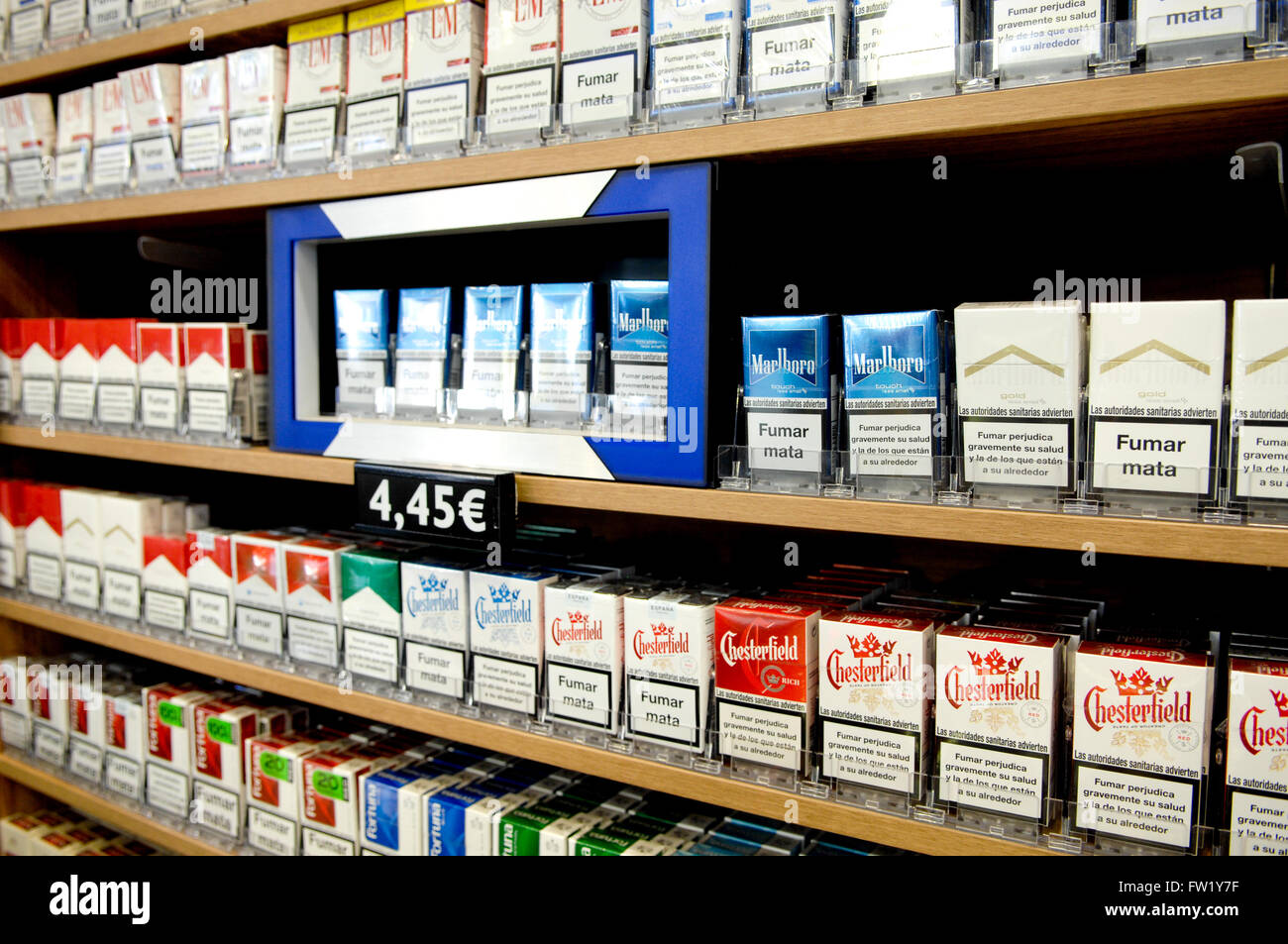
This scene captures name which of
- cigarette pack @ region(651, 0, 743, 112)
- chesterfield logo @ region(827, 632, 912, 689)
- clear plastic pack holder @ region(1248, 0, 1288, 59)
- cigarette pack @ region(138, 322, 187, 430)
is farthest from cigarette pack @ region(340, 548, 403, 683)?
clear plastic pack holder @ region(1248, 0, 1288, 59)

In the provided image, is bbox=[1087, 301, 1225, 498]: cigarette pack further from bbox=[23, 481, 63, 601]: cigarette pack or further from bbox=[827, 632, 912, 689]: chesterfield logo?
bbox=[23, 481, 63, 601]: cigarette pack

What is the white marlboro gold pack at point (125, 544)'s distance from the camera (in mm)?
2090

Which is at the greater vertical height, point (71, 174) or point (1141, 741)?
point (71, 174)

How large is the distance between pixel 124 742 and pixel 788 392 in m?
1.88

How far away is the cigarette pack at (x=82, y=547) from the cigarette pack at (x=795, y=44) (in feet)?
6.20

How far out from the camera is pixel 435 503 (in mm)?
1526

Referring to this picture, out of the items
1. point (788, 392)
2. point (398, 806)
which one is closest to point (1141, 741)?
point (788, 392)

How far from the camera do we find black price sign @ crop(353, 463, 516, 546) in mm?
1469

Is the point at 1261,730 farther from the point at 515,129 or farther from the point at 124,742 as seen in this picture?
the point at 124,742

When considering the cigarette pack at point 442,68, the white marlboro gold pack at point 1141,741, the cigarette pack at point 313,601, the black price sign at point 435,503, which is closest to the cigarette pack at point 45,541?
the cigarette pack at point 313,601

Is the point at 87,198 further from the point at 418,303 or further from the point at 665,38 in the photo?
the point at 665,38

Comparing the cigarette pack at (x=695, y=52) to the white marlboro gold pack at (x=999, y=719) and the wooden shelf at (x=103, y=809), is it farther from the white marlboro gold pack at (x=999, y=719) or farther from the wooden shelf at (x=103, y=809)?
the wooden shelf at (x=103, y=809)

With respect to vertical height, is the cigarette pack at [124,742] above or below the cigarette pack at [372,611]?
below

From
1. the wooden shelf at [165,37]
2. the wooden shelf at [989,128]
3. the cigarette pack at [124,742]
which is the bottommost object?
the cigarette pack at [124,742]
